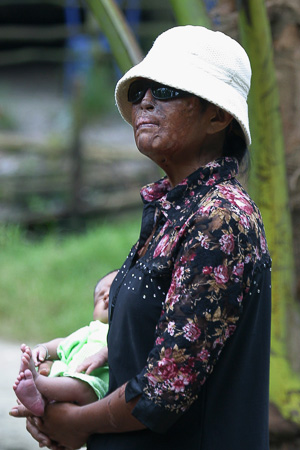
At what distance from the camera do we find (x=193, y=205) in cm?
180

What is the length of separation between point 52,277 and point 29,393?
5.06 m

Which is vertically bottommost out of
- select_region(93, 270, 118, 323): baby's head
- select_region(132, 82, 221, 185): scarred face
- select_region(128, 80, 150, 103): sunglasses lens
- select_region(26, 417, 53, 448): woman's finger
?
select_region(26, 417, 53, 448): woman's finger

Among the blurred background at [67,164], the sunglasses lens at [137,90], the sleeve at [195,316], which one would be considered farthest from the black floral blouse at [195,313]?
the blurred background at [67,164]

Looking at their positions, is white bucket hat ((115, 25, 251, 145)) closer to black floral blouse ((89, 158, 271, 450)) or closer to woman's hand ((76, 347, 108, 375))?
black floral blouse ((89, 158, 271, 450))

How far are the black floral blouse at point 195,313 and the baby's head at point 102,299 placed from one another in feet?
1.46

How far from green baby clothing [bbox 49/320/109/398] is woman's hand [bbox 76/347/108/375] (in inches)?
0.7

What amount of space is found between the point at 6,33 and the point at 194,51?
10575 millimetres

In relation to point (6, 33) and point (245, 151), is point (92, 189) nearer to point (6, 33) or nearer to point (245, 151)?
point (6, 33)

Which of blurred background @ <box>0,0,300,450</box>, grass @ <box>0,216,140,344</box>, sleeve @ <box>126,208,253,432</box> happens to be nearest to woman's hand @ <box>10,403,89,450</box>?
sleeve @ <box>126,208,253,432</box>

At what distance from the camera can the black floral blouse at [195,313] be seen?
168cm

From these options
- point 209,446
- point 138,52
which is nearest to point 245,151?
point 209,446

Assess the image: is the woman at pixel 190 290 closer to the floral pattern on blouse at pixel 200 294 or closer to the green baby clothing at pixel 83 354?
the floral pattern on blouse at pixel 200 294

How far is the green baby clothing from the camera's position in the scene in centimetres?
202

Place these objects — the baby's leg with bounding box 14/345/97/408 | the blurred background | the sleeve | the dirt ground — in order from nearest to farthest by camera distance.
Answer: the sleeve < the baby's leg with bounding box 14/345/97/408 < the blurred background < the dirt ground
